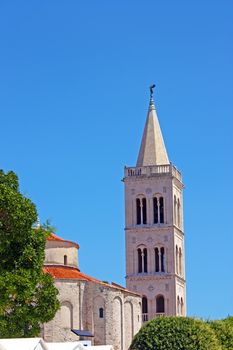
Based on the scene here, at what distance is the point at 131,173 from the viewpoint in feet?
359

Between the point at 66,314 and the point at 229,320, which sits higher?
the point at 66,314

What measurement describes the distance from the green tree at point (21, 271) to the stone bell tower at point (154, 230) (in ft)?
179

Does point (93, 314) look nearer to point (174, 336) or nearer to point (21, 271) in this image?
point (174, 336)

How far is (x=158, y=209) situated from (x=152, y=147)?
705cm

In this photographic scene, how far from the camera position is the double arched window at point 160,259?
351ft

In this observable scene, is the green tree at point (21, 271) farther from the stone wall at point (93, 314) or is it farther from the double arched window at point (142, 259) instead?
the double arched window at point (142, 259)

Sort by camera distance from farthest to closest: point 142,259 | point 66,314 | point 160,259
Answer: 1. point 142,259
2. point 160,259
3. point 66,314

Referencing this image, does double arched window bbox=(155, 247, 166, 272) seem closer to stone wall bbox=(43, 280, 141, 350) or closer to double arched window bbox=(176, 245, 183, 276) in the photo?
double arched window bbox=(176, 245, 183, 276)

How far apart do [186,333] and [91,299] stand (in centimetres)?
3198

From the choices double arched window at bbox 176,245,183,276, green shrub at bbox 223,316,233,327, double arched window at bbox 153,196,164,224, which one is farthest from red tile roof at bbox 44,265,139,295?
double arched window at bbox 176,245,183,276

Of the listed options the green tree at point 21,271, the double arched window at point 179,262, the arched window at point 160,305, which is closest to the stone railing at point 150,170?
the double arched window at point 179,262

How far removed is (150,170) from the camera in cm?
10862

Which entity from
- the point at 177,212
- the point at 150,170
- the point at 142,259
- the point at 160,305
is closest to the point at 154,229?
the point at 142,259

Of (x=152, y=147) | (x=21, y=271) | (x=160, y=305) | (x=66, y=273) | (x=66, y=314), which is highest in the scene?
(x=152, y=147)
